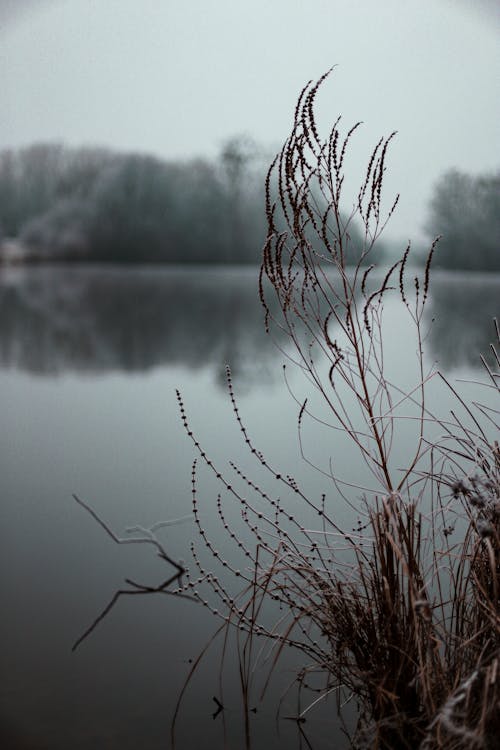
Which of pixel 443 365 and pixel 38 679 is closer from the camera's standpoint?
pixel 38 679

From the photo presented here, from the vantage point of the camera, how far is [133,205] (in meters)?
4.95

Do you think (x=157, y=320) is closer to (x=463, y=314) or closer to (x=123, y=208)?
(x=123, y=208)

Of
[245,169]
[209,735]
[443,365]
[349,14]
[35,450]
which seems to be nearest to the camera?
[209,735]

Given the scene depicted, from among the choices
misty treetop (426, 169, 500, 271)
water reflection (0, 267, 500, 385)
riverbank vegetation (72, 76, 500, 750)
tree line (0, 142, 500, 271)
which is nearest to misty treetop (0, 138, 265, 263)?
tree line (0, 142, 500, 271)

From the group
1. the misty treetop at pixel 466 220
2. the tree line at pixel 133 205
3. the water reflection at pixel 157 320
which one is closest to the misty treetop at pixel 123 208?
the tree line at pixel 133 205

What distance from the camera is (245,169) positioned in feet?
14.6

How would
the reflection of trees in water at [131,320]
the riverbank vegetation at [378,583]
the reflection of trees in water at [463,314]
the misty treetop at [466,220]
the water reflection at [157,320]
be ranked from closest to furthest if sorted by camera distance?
the riverbank vegetation at [378,583] → the misty treetop at [466,220] → the reflection of trees in water at [463,314] → the water reflection at [157,320] → the reflection of trees in water at [131,320]

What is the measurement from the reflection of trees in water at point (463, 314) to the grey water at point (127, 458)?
0.5 inches

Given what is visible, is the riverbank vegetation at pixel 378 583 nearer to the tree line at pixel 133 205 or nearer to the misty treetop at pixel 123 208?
the tree line at pixel 133 205

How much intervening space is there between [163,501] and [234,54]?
208 cm

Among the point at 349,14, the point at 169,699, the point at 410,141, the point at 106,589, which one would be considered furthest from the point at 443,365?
the point at 169,699

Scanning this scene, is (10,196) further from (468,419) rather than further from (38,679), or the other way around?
(38,679)

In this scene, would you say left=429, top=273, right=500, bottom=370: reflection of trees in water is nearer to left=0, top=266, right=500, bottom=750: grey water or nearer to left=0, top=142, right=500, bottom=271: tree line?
left=0, top=266, right=500, bottom=750: grey water

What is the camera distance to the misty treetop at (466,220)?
12.5ft
